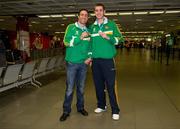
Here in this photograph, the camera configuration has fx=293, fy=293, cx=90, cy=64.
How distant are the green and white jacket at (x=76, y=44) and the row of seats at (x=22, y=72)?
2.01 metres

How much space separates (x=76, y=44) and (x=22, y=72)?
3.19 m

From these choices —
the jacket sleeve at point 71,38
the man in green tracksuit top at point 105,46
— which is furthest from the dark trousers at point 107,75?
the jacket sleeve at point 71,38

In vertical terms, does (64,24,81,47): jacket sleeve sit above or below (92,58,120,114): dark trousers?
above

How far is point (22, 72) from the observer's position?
7.50 m

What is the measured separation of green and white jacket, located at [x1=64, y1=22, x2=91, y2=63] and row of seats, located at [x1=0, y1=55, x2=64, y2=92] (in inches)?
79.1

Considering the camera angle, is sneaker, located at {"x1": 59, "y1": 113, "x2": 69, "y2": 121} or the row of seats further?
the row of seats

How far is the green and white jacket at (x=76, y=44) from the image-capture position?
4.72 meters

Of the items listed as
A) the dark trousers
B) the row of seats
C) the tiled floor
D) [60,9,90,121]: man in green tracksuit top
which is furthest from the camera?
the row of seats

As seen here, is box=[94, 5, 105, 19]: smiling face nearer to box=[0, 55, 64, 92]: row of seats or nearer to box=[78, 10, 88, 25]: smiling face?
box=[78, 10, 88, 25]: smiling face

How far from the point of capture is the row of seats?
6414 millimetres

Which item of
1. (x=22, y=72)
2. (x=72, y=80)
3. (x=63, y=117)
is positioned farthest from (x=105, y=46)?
(x=22, y=72)

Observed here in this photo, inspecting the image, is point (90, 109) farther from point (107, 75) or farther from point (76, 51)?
point (76, 51)

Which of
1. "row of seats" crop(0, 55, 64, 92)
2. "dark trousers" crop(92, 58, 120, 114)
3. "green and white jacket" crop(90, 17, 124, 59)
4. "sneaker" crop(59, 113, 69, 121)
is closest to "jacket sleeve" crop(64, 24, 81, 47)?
"green and white jacket" crop(90, 17, 124, 59)

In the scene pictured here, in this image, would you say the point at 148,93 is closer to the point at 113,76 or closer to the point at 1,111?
the point at 113,76
